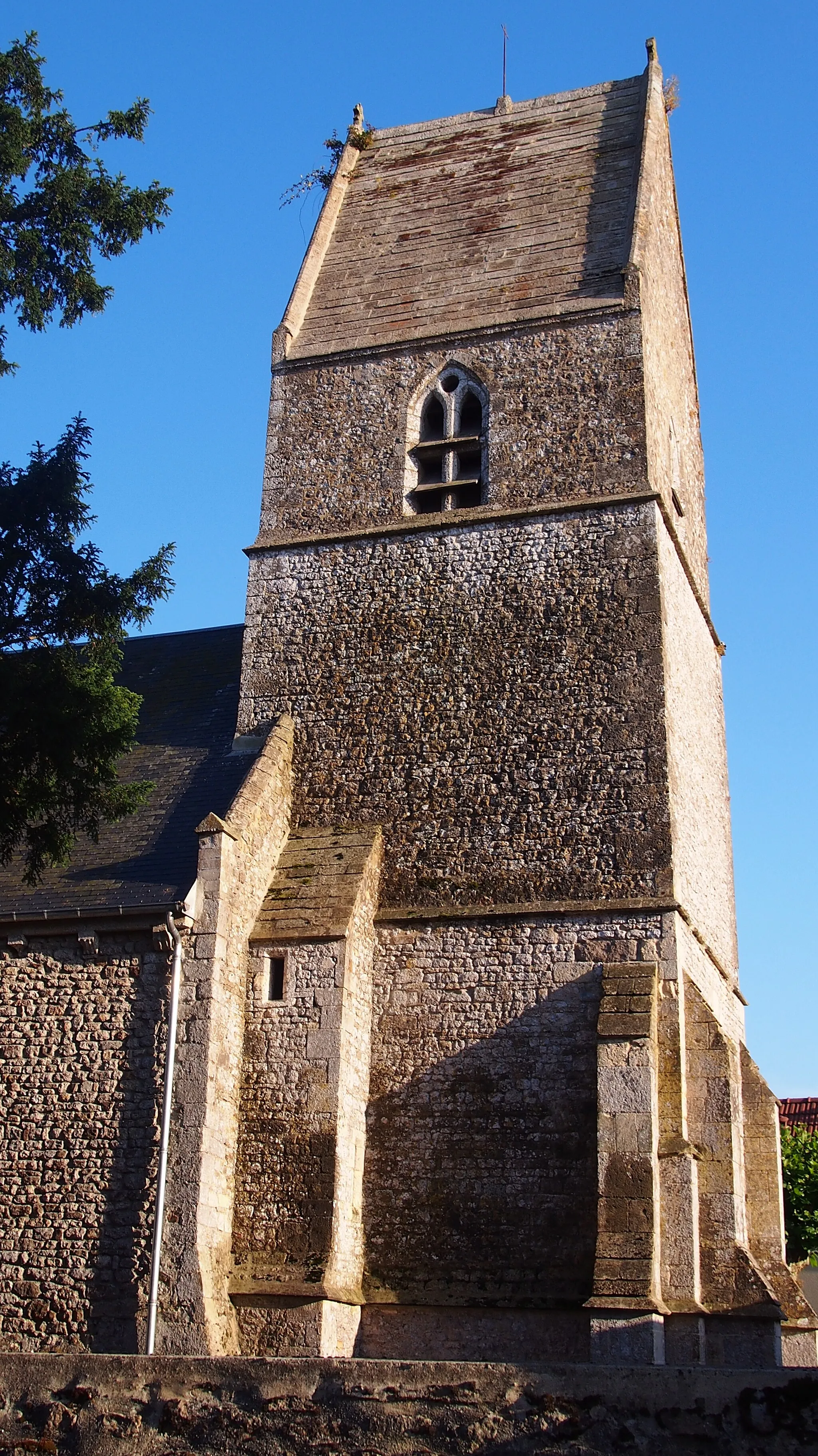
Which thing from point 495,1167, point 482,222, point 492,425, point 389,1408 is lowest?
point 389,1408

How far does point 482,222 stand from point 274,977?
35.3 ft

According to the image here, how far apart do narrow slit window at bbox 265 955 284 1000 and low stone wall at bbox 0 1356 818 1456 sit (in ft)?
19.8

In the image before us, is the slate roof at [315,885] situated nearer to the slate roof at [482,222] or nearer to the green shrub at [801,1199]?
the slate roof at [482,222]

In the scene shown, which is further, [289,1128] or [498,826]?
[498,826]

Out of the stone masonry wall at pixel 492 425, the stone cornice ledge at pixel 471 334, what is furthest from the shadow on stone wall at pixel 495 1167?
the stone cornice ledge at pixel 471 334

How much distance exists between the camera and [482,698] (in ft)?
50.9

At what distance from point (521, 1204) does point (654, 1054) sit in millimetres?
1851

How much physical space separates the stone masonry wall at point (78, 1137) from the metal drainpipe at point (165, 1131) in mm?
106

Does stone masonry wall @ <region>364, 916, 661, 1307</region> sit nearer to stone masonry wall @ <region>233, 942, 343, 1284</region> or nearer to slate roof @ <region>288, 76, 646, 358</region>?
stone masonry wall @ <region>233, 942, 343, 1284</region>

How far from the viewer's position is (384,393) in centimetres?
1781

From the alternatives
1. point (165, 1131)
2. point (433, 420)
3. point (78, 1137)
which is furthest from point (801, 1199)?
point (78, 1137)

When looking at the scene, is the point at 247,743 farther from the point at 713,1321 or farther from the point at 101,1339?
the point at 713,1321

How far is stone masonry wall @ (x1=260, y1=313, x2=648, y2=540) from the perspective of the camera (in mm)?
16375

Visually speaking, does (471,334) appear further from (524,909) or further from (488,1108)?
(488,1108)
